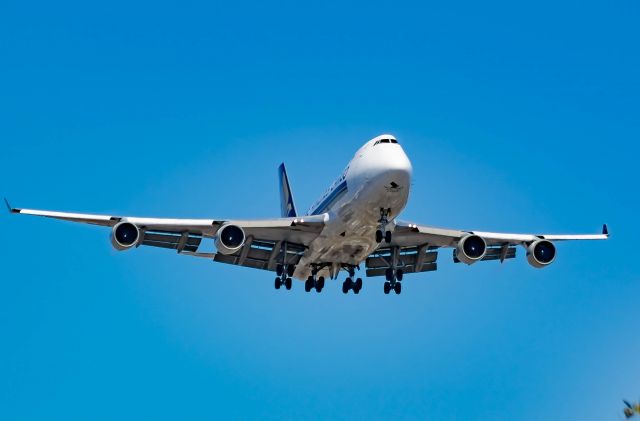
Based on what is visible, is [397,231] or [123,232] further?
[397,231]

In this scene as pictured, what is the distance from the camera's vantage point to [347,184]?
35500mm

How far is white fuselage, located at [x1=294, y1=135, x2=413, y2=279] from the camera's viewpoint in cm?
3312

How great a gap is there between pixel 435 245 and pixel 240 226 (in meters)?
10.9

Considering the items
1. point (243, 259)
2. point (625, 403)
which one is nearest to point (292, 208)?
point (243, 259)

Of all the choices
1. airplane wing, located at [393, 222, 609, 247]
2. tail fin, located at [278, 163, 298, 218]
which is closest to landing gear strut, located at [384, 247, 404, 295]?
airplane wing, located at [393, 222, 609, 247]

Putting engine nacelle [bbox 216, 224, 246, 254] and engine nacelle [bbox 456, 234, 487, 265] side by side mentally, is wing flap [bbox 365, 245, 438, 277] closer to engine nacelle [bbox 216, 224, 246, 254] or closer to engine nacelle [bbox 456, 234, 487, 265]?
engine nacelle [bbox 456, 234, 487, 265]

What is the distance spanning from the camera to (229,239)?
36.5 metres

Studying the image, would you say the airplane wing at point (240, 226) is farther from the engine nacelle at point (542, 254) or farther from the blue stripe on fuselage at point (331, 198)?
the engine nacelle at point (542, 254)

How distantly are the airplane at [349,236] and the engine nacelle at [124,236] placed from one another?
4 centimetres

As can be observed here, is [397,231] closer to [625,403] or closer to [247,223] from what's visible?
[247,223]

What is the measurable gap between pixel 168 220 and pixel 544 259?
61.2 ft

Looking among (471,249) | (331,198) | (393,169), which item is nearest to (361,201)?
A: (393,169)

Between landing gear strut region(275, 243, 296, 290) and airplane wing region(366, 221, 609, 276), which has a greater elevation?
airplane wing region(366, 221, 609, 276)

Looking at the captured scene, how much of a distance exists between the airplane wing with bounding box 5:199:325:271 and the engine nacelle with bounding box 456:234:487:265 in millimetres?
7043
